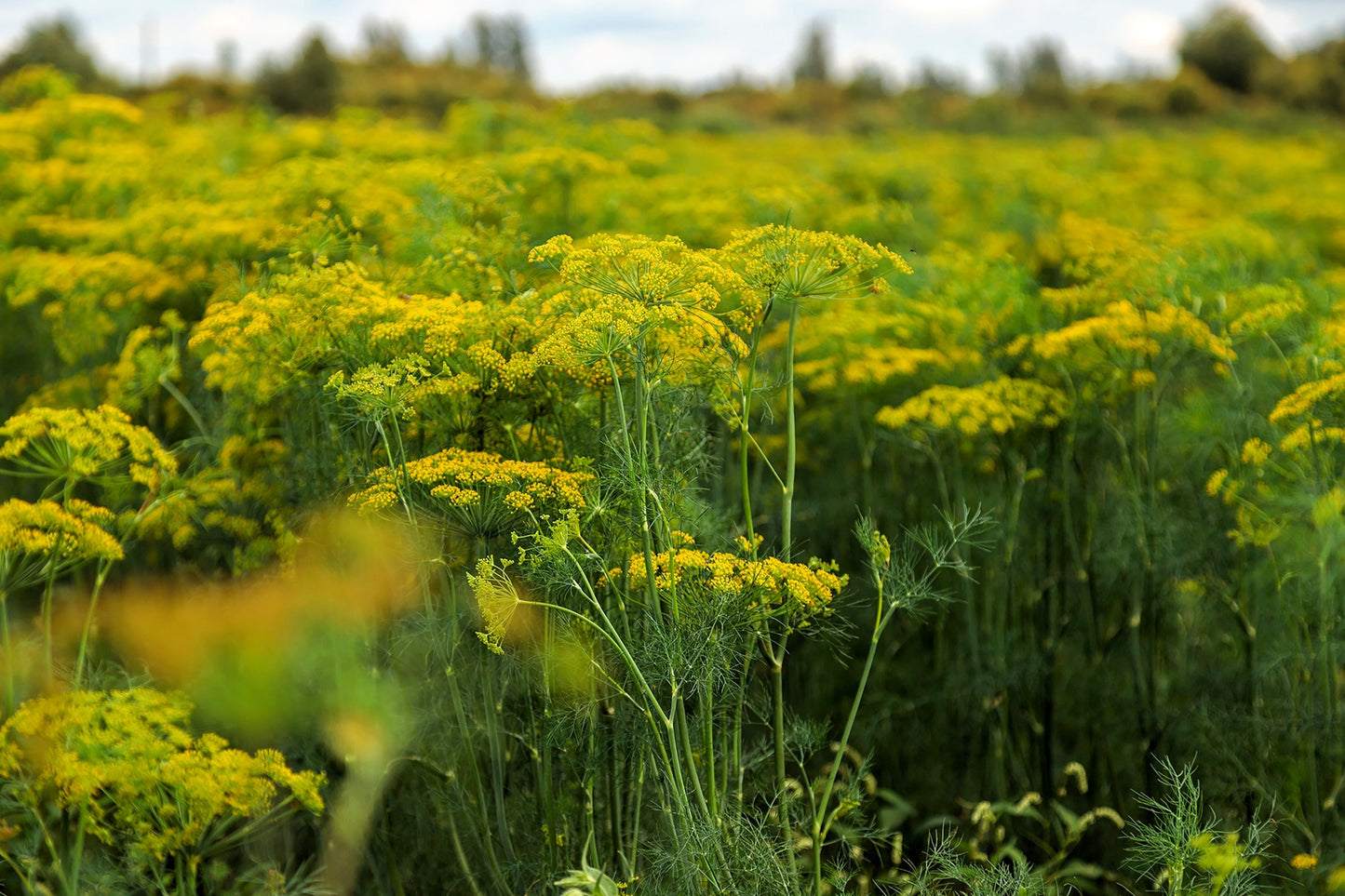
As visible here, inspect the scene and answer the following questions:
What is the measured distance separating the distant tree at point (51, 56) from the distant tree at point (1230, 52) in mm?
46380

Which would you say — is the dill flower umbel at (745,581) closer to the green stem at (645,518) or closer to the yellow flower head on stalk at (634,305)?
the green stem at (645,518)

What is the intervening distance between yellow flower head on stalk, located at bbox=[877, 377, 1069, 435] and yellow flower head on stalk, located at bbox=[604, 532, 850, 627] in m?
1.57

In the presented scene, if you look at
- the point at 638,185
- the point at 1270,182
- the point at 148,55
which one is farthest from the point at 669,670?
the point at 148,55

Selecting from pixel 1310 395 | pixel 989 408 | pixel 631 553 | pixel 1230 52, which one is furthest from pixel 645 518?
pixel 1230 52

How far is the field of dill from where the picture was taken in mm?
3354

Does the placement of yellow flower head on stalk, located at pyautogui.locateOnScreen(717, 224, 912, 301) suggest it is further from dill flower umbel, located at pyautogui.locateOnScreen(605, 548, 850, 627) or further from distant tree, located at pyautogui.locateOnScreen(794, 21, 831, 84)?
distant tree, located at pyautogui.locateOnScreen(794, 21, 831, 84)

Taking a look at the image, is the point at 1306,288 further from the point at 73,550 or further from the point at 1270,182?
the point at 1270,182

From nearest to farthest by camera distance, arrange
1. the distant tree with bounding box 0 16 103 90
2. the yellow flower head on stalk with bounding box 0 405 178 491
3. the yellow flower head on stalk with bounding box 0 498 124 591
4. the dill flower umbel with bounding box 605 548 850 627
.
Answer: the dill flower umbel with bounding box 605 548 850 627 → the yellow flower head on stalk with bounding box 0 498 124 591 → the yellow flower head on stalk with bounding box 0 405 178 491 → the distant tree with bounding box 0 16 103 90

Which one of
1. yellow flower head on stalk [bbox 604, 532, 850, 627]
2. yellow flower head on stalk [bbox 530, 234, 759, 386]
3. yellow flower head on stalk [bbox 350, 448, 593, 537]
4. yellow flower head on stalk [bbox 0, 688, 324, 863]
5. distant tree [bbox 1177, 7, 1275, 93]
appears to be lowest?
yellow flower head on stalk [bbox 0, 688, 324, 863]

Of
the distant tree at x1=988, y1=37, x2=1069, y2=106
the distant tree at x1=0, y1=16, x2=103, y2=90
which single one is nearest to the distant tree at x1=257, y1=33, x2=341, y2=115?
the distant tree at x1=0, y1=16, x2=103, y2=90

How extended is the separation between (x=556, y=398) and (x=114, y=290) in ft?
12.0

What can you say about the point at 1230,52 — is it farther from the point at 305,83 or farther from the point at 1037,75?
the point at 305,83

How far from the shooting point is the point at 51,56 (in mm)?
29031

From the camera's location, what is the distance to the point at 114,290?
596cm
